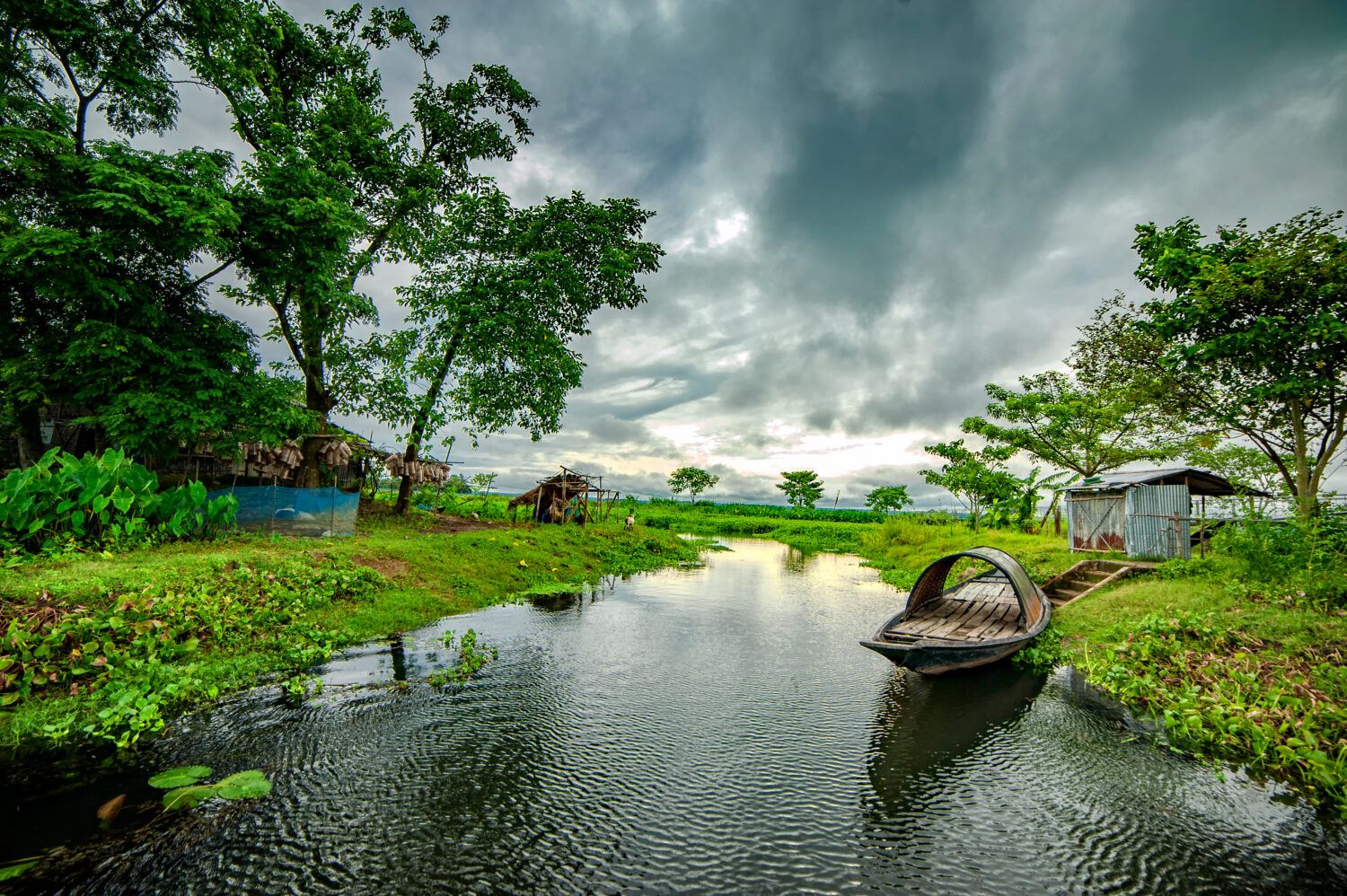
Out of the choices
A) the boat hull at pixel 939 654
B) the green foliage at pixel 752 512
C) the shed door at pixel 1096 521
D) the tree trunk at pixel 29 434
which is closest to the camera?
the boat hull at pixel 939 654

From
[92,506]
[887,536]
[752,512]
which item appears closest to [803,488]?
[752,512]

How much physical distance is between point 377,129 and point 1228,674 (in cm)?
2594

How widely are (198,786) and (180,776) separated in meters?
0.19

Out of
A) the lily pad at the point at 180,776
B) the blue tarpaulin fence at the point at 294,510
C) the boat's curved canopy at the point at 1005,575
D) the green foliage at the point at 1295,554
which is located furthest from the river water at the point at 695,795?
the blue tarpaulin fence at the point at 294,510

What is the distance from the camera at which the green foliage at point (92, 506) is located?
8359mm

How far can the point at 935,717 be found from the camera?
7.55 meters

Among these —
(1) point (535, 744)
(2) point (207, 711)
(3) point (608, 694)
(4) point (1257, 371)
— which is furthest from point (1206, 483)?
(2) point (207, 711)

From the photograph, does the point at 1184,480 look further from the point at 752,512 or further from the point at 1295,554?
the point at 752,512

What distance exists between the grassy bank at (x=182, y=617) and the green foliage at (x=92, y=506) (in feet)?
1.81

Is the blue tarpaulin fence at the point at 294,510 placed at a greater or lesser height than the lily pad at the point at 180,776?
greater

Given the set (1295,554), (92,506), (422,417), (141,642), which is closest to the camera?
(141,642)

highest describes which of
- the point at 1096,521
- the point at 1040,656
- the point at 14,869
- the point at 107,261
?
the point at 107,261

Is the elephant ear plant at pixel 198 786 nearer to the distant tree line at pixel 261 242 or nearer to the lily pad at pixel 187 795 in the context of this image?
the lily pad at pixel 187 795

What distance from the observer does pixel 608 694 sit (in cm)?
759
